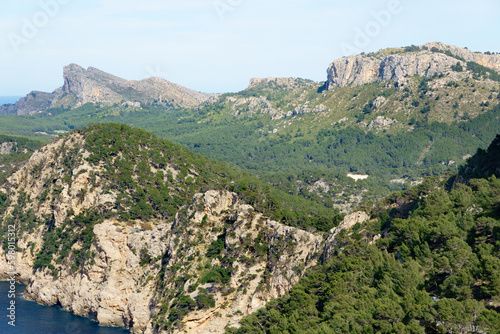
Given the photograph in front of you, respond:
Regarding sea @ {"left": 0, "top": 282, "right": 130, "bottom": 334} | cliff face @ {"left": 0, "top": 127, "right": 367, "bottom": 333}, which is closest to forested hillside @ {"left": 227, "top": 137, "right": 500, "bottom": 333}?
cliff face @ {"left": 0, "top": 127, "right": 367, "bottom": 333}

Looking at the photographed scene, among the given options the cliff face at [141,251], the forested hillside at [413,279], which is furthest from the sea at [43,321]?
the forested hillside at [413,279]

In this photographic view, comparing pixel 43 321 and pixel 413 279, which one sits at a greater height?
pixel 413 279

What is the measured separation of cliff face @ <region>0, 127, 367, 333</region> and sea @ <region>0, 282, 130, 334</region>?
7.75ft

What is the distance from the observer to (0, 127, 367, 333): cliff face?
3725 inches

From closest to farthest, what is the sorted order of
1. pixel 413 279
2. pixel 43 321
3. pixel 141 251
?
pixel 413 279, pixel 43 321, pixel 141 251

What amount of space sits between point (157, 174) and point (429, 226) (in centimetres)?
8804

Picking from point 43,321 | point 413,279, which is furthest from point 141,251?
point 413,279

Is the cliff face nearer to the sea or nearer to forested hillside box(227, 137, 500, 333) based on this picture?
the sea

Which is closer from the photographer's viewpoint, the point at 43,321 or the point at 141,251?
the point at 43,321

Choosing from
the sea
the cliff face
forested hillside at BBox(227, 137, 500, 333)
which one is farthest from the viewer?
the sea

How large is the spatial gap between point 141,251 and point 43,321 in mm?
25718

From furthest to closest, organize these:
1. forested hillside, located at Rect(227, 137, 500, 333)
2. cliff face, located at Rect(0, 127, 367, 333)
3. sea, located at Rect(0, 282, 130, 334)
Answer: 1. sea, located at Rect(0, 282, 130, 334)
2. cliff face, located at Rect(0, 127, 367, 333)
3. forested hillside, located at Rect(227, 137, 500, 333)

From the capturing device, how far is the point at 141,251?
115062 mm

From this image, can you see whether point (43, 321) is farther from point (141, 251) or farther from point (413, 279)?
point (413, 279)
